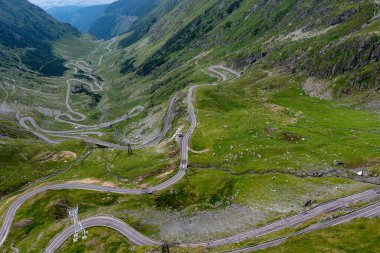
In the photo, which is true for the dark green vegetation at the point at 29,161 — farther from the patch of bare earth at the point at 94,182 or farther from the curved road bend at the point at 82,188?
the patch of bare earth at the point at 94,182

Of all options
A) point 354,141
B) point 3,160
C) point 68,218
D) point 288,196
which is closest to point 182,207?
point 288,196

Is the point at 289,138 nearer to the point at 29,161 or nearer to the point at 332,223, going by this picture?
the point at 332,223

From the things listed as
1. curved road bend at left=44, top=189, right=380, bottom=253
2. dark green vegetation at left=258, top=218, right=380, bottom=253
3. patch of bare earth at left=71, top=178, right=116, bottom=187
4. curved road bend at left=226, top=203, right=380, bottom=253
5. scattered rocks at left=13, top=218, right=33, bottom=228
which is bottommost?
dark green vegetation at left=258, top=218, right=380, bottom=253

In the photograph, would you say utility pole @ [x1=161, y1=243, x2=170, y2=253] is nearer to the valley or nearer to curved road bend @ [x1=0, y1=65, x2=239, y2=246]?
the valley

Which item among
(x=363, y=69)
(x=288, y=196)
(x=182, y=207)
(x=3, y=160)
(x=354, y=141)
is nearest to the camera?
(x=288, y=196)

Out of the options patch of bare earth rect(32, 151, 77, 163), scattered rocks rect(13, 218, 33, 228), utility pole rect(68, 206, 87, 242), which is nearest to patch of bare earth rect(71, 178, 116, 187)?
scattered rocks rect(13, 218, 33, 228)

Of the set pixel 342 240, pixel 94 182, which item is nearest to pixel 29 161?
pixel 94 182

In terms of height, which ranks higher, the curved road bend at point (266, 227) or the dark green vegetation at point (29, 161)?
the dark green vegetation at point (29, 161)

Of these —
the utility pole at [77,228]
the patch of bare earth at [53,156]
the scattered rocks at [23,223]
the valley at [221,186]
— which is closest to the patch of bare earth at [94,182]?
the valley at [221,186]

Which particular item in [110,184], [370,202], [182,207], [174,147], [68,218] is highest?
[174,147]

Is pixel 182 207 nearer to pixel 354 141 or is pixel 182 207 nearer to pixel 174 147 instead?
pixel 174 147

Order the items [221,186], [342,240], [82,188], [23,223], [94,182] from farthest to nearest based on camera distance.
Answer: [94,182] < [82,188] < [23,223] < [221,186] < [342,240]
